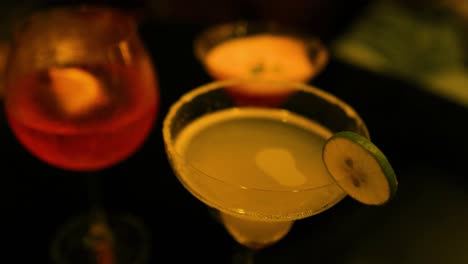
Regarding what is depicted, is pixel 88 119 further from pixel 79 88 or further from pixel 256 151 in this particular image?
pixel 256 151

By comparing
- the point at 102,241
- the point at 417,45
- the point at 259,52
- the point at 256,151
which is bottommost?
the point at 417,45

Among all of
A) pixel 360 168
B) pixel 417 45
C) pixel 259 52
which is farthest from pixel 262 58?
pixel 417 45

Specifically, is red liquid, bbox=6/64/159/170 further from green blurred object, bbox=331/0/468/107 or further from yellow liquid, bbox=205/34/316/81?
green blurred object, bbox=331/0/468/107

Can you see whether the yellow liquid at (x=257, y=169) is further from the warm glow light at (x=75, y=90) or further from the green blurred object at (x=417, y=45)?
the green blurred object at (x=417, y=45)

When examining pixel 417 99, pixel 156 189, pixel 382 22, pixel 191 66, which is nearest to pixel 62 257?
pixel 156 189

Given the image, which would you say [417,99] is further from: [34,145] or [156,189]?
[34,145]

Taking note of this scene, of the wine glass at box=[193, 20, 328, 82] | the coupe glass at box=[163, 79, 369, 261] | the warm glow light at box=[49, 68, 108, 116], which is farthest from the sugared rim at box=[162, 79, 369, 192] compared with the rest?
the wine glass at box=[193, 20, 328, 82]

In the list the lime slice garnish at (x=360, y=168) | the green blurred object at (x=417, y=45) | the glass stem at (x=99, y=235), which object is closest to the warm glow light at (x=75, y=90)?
the glass stem at (x=99, y=235)
